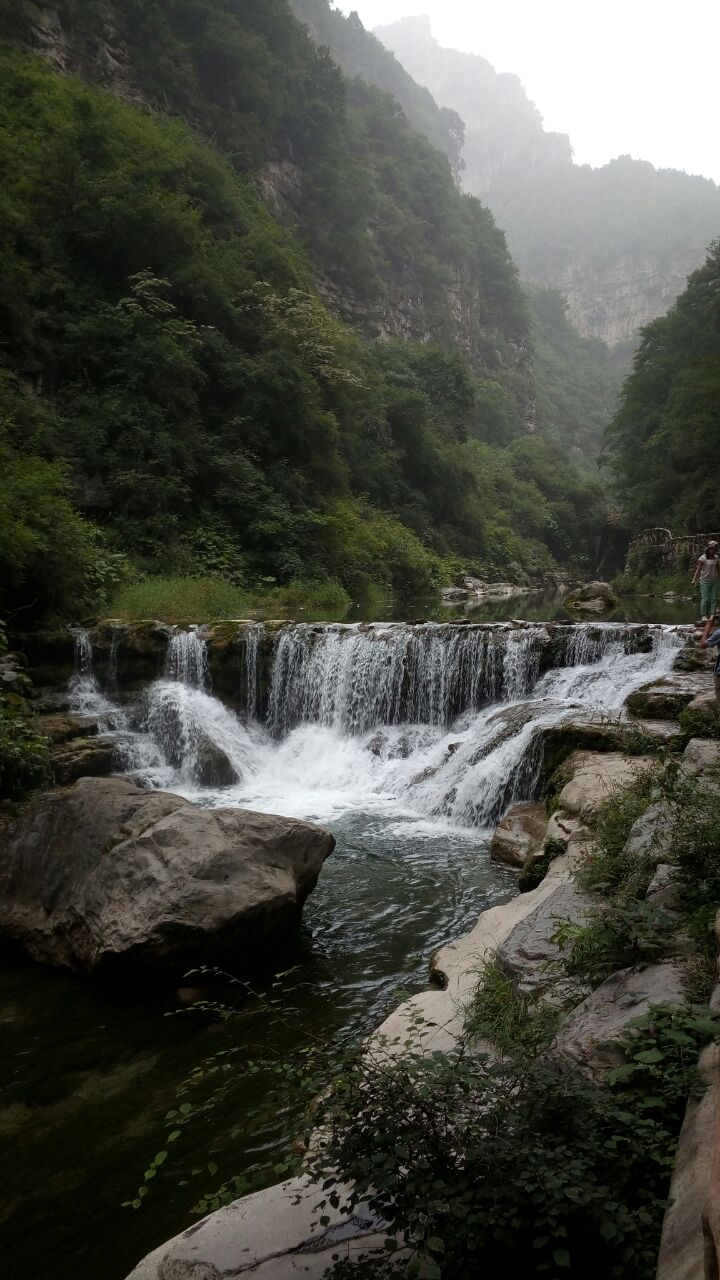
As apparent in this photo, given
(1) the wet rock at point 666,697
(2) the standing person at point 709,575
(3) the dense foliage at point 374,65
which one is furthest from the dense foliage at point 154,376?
(3) the dense foliage at point 374,65

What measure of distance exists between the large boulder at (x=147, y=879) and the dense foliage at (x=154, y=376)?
6.81 meters

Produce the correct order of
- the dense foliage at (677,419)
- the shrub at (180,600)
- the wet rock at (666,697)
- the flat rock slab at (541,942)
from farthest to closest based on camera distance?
the dense foliage at (677,419), the shrub at (180,600), the wet rock at (666,697), the flat rock slab at (541,942)

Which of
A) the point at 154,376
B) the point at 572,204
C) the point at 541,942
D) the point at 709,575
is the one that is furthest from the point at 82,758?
the point at 572,204

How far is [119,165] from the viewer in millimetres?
19922

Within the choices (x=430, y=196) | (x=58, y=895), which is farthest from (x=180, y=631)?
(x=430, y=196)

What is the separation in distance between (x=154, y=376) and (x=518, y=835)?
640 inches

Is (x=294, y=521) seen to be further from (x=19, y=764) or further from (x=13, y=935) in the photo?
(x=13, y=935)

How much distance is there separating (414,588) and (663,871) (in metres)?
22.4

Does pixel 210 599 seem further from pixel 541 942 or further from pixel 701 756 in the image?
pixel 541 942

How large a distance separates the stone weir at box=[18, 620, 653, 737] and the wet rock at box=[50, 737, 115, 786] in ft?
6.12

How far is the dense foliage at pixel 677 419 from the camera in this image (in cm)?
→ 2262

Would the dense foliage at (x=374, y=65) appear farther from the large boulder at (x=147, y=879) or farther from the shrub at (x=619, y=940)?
the shrub at (x=619, y=940)

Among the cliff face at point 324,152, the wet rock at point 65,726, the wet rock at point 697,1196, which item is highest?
the cliff face at point 324,152

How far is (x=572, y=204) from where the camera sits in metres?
138
